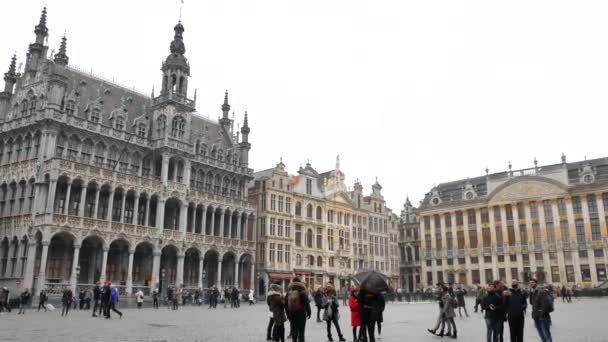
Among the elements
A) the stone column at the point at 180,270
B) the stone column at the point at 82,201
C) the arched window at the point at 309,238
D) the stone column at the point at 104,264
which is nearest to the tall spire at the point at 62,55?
the stone column at the point at 82,201

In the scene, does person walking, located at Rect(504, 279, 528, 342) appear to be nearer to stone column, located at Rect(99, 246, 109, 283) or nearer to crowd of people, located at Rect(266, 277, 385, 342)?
crowd of people, located at Rect(266, 277, 385, 342)

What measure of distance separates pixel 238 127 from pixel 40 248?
3075 cm

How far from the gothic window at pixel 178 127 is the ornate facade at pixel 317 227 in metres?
14.6

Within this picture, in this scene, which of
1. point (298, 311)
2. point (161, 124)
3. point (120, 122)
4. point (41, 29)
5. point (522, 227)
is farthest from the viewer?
point (522, 227)

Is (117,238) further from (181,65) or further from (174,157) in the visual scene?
(181,65)

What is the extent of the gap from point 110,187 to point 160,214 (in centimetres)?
600

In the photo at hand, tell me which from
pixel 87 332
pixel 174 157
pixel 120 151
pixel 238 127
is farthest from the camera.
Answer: pixel 238 127

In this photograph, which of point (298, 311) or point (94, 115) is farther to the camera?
point (94, 115)

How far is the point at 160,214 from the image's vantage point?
164 feet

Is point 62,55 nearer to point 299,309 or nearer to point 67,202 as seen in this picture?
point 67,202

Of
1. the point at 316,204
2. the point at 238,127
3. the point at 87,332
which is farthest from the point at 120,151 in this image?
the point at 87,332

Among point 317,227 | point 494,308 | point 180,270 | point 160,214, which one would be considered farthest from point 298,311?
point 317,227

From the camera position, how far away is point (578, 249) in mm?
70875

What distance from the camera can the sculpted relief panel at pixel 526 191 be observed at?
243 ft
